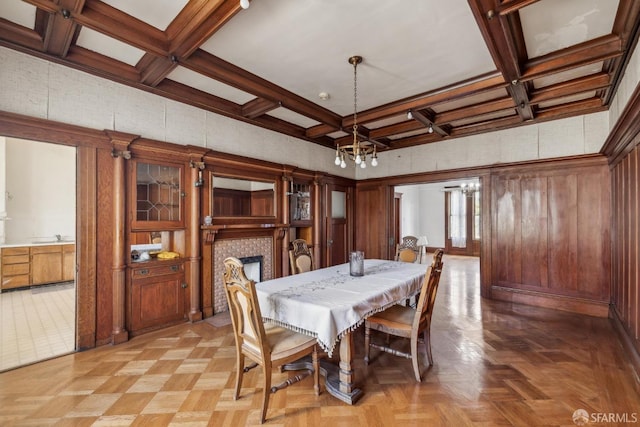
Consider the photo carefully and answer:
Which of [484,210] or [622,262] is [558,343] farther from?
[484,210]

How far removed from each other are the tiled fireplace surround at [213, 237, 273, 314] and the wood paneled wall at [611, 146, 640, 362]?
4.28 meters

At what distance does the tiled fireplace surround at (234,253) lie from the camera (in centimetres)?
395

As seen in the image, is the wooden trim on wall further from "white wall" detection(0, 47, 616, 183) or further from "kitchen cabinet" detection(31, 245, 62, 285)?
"kitchen cabinet" detection(31, 245, 62, 285)

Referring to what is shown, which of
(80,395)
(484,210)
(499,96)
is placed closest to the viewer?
(80,395)

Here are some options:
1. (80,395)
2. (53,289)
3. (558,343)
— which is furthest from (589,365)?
(53,289)

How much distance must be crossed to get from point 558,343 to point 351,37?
12.4 ft

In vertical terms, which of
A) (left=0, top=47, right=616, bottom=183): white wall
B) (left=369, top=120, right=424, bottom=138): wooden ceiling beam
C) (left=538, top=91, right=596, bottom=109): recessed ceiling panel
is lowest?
(left=0, top=47, right=616, bottom=183): white wall

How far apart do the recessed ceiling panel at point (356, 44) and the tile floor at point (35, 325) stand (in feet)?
11.2

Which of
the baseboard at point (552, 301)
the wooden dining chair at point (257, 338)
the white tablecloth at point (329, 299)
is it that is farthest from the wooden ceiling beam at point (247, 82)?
the baseboard at point (552, 301)

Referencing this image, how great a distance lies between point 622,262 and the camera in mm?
3230

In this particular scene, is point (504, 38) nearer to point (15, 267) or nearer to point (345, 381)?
point (345, 381)

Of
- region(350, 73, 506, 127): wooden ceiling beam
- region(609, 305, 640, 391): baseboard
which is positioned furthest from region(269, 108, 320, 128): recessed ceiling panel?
region(609, 305, 640, 391): baseboard

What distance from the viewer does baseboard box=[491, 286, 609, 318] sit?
154 inches

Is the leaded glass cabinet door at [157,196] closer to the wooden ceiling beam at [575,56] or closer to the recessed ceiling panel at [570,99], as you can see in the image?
the wooden ceiling beam at [575,56]
